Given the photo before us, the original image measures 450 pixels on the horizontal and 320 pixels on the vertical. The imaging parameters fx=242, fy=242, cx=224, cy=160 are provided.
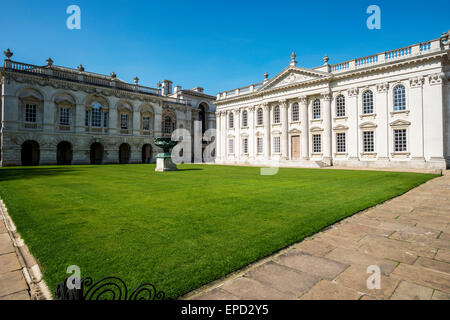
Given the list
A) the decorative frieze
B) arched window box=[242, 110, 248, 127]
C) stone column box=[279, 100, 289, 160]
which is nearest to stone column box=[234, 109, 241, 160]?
arched window box=[242, 110, 248, 127]

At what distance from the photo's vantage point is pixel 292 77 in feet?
104

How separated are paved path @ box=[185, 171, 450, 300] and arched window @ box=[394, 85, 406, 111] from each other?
23.2m

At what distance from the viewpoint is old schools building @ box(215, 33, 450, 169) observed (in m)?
22.0

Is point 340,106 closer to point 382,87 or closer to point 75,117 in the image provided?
point 382,87

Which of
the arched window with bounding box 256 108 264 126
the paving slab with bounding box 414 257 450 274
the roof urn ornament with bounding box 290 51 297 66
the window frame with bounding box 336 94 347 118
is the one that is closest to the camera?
the paving slab with bounding box 414 257 450 274

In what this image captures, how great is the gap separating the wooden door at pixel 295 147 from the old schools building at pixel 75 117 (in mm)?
21788

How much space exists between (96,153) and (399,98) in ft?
128

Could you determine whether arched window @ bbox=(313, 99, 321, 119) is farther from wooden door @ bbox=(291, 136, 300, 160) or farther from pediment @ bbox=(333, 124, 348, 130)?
wooden door @ bbox=(291, 136, 300, 160)

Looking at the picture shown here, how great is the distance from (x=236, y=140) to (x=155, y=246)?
36195 millimetres

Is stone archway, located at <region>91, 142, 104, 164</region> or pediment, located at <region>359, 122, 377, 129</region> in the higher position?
pediment, located at <region>359, 122, 377, 129</region>

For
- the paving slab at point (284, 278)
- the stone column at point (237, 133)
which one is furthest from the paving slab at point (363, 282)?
the stone column at point (237, 133)

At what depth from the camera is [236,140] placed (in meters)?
39.6

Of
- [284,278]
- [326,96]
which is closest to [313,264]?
[284,278]
